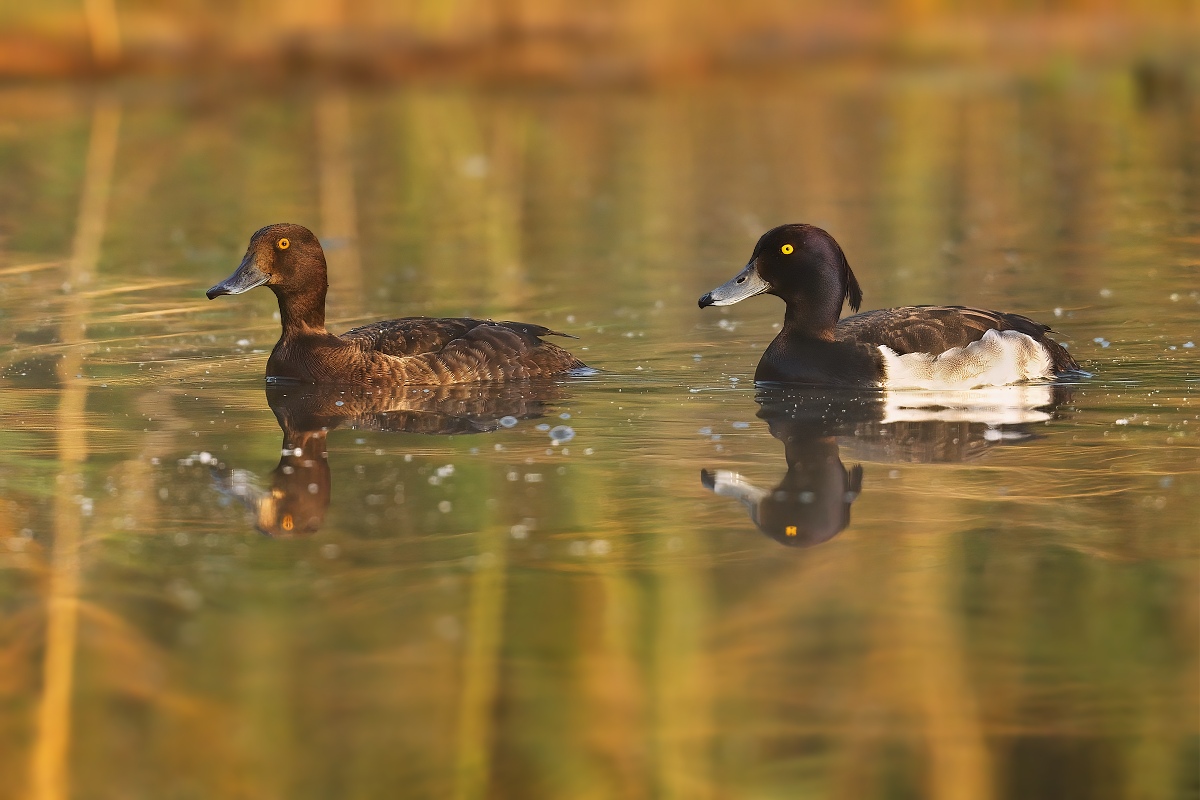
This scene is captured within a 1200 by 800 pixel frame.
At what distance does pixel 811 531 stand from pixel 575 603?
1.30 meters

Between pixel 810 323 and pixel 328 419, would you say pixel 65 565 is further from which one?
pixel 810 323

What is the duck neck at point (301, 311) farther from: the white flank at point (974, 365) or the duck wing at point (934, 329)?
the white flank at point (974, 365)

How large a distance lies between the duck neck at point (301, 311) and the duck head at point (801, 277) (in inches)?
94.6

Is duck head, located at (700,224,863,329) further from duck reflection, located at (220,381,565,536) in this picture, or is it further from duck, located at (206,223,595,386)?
duck reflection, located at (220,381,565,536)

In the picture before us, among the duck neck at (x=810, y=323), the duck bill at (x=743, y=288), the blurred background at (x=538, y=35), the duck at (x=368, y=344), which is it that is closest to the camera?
the duck neck at (x=810, y=323)

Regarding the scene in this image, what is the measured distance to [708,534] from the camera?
743cm

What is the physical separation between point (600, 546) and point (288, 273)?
4.63 metres

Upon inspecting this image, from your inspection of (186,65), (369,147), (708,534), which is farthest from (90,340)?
(186,65)

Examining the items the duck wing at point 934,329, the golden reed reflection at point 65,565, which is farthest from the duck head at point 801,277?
the golden reed reflection at point 65,565

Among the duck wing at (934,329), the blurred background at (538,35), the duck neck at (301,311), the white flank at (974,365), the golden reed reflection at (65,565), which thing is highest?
the blurred background at (538,35)

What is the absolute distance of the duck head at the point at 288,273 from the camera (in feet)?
36.7

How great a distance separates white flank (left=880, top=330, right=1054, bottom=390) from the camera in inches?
410

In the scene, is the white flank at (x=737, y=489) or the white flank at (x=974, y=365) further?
the white flank at (x=974, y=365)

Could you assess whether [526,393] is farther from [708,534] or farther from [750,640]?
[750,640]
